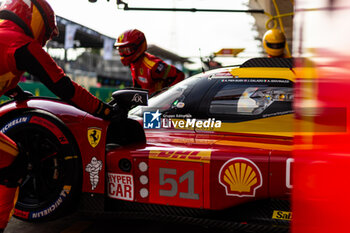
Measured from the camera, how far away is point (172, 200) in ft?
9.37

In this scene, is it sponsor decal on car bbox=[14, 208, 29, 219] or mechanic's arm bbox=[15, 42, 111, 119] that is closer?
mechanic's arm bbox=[15, 42, 111, 119]

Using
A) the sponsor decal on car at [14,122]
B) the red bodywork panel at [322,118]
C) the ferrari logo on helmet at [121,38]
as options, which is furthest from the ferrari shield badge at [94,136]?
the ferrari logo on helmet at [121,38]

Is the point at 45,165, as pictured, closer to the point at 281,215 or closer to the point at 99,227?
the point at 99,227

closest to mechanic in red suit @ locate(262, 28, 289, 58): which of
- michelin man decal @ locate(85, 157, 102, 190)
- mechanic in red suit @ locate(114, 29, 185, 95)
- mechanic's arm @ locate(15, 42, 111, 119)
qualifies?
mechanic in red suit @ locate(114, 29, 185, 95)

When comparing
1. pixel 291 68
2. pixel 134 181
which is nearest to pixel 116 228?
pixel 134 181

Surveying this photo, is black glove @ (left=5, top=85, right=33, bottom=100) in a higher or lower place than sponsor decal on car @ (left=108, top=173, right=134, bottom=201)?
higher

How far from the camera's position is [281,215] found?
2615 mm

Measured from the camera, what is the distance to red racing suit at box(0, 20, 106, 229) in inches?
106

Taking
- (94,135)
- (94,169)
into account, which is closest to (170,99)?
(94,135)

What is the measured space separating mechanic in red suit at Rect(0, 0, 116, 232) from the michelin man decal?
0.41m

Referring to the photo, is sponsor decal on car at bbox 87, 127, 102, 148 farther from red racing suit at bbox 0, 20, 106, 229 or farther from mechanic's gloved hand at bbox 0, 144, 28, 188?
mechanic's gloved hand at bbox 0, 144, 28, 188

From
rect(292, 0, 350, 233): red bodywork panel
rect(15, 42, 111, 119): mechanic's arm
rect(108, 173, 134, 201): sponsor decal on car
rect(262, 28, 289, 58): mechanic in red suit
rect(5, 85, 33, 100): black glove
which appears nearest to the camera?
rect(292, 0, 350, 233): red bodywork panel

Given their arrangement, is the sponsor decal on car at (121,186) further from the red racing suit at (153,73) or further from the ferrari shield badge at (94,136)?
the red racing suit at (153,73)

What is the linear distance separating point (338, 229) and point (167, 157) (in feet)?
5.66
